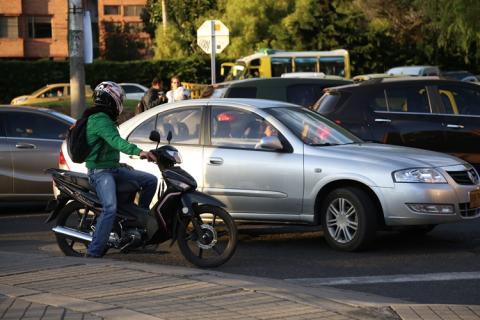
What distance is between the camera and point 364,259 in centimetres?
935

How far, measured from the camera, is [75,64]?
59.3 feet

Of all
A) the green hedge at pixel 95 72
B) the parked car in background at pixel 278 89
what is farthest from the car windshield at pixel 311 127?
the green hedge at pixel 95 72

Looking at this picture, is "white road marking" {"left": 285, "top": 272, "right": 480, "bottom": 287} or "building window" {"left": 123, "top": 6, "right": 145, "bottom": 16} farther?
"building window" {"left": 123, "top": 6, "right": 145, "bottom": 16}

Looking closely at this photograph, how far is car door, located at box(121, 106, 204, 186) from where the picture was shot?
10.3 meters

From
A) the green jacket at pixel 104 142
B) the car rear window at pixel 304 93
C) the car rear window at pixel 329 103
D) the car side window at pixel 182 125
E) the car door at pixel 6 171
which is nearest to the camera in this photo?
the green jacket at pixel 104 142

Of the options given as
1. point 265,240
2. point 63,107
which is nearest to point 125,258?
point 265,240

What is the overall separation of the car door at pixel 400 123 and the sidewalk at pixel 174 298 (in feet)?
22.7

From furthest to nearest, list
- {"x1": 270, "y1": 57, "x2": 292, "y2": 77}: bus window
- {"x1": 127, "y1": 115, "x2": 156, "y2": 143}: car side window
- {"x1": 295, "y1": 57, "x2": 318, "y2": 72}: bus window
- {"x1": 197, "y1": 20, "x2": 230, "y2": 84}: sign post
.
A: {"x1": 295, "y1": 57, "x2": 318, "y2": 72}: bus window < {"x1": 270, "y1": 57, "x2": 292, "y2": 77}: bus window < {"x1": 197, "y1": 20, "x2": 230, "y2": 84}: sign post < {"x1": 127, "y1": 115, "x2": 156, "y2": 143}: car side window

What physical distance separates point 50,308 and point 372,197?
4.24 m

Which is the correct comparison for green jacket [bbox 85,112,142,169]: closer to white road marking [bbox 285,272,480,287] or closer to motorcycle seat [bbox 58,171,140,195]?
motorcycle seat [bbox 58,171,140,195]

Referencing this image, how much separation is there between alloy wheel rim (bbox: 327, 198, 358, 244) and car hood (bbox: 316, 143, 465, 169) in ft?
1.60

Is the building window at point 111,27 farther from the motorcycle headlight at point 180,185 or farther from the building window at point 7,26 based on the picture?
the motorcycle headlight at point 180,185

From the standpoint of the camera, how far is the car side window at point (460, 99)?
1466 centimetres

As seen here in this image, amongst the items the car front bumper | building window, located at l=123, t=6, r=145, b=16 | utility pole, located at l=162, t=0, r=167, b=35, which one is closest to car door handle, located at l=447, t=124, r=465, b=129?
the car front bumper
